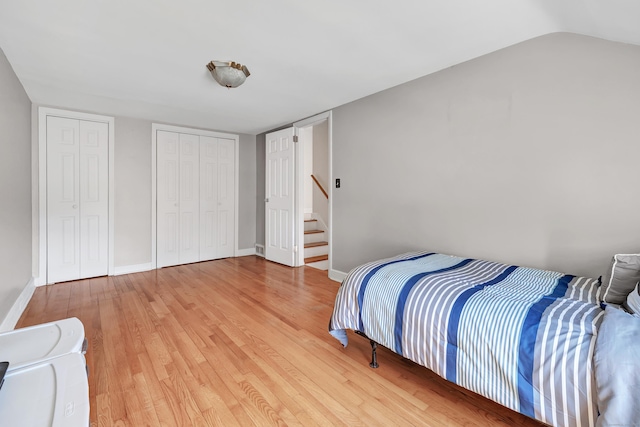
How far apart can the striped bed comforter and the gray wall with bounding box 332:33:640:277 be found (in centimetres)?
34

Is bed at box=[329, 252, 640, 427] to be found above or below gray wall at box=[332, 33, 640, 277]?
below

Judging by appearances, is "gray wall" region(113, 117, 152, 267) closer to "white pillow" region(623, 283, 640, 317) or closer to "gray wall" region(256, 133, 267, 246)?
"gray wall" region(256, 133, 267, 246)

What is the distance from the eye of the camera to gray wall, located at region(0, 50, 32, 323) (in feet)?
7.02

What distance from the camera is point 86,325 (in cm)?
234

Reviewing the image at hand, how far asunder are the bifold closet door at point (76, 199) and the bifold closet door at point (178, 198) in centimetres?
66

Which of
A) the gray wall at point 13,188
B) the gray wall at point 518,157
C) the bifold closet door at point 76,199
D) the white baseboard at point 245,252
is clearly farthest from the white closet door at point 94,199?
the gray wall at point 518,157

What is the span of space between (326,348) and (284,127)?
352 centimetres

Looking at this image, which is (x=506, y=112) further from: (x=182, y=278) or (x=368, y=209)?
(x=182, y=278)

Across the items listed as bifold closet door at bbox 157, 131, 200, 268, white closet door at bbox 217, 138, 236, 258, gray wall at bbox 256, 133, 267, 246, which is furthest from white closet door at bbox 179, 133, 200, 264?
gray wall at bbox 256, 133, 267, 246

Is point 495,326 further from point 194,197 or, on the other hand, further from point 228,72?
point 194,197

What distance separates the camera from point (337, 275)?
362 centimetres

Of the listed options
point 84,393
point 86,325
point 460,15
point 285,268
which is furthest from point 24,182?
point 460,15

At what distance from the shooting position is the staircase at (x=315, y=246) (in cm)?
457

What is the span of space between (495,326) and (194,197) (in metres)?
4.40
